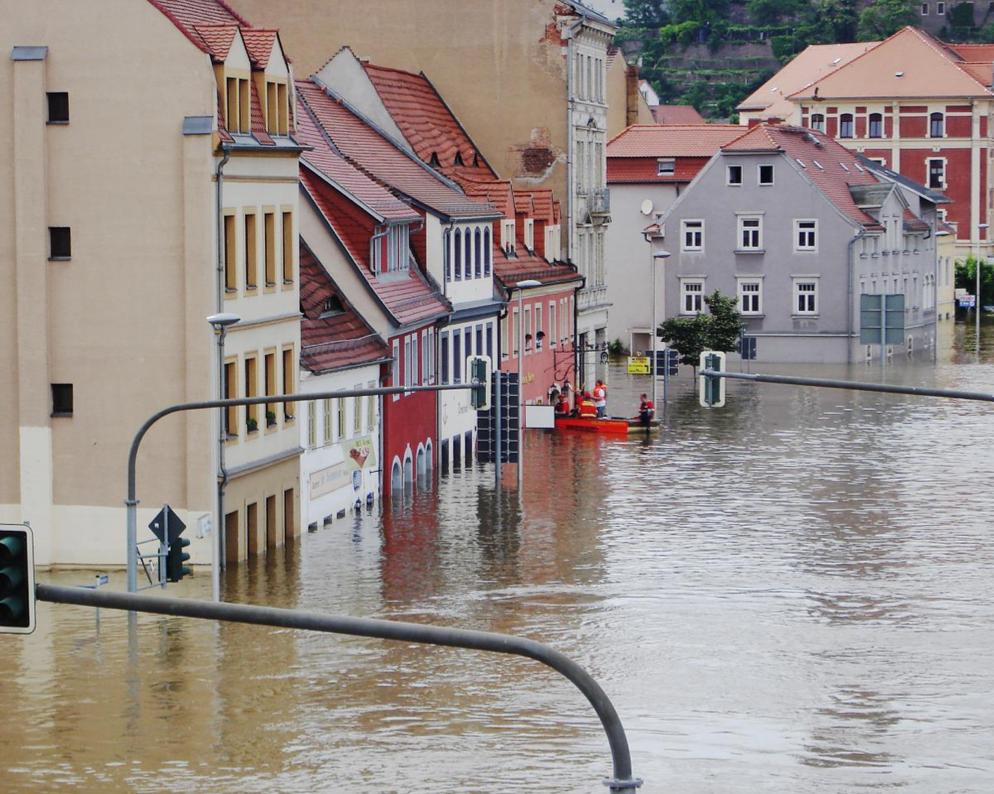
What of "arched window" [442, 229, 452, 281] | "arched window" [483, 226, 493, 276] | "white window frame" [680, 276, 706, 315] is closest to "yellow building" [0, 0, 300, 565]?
"arched window" [442, 229, 452, 281]

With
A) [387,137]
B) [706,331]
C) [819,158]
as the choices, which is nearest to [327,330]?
[387,137]

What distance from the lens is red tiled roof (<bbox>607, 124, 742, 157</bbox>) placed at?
10819 cm

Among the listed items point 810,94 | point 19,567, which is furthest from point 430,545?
point 810,94

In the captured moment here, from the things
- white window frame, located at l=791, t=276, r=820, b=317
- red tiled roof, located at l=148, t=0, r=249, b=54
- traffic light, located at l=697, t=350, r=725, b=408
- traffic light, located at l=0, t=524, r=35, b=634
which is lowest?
traffic light, located at l=0, t=524, r=35, b=634

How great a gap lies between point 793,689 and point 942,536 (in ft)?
55.7

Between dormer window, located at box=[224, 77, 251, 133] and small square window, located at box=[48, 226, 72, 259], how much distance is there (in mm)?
3759

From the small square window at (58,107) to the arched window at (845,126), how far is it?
342ft

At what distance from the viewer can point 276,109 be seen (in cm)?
4719

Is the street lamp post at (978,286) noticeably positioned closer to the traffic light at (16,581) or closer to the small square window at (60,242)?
the small square window at (60,242)

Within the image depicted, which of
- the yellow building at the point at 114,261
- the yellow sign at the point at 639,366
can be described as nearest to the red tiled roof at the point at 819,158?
the yellow sign at the point at 639,366

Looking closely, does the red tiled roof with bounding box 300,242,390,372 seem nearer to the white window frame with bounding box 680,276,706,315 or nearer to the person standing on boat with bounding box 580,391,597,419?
the person standing on boat with bounding box 580,391,597,419

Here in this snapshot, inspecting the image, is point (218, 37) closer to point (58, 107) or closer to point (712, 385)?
point (58, 107)

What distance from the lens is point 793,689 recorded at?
110 ft

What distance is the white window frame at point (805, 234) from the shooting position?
97.7 m
